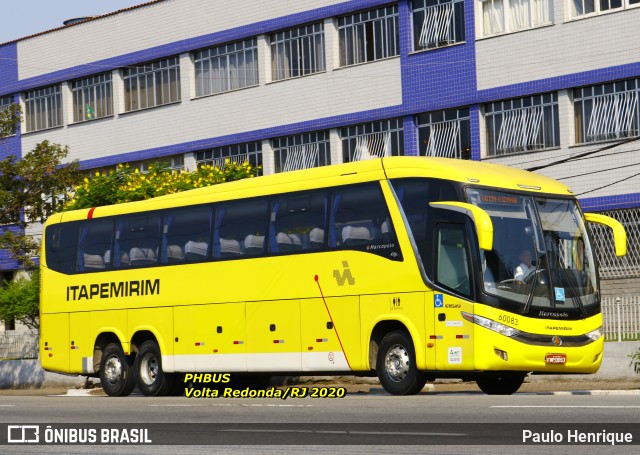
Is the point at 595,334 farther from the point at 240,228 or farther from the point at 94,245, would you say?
the point at 94,245

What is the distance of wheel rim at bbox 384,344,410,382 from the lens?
20.7 metres

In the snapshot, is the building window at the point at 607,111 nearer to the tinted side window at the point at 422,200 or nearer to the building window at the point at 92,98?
the tinted side window at the point at 422,200

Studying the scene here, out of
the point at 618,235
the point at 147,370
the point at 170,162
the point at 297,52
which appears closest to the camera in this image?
the point at 618,235

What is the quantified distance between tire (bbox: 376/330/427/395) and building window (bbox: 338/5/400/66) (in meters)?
21.6

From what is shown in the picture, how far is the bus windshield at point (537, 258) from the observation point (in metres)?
19.7

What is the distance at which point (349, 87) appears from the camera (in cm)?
4269

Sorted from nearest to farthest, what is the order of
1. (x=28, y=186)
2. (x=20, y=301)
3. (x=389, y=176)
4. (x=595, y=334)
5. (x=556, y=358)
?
(x=556, y=358) → (x=595, y=334) → (x=389, y=176) → (x=28, y=186) → (x=20, y=301)

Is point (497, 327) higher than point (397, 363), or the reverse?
point (497, 327)

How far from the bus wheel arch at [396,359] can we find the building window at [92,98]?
1256 inches

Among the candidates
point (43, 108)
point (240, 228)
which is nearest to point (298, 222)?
point (240, 228)

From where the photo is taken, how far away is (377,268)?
21172 millimetres

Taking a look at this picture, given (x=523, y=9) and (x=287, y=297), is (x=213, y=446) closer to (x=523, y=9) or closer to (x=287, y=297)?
(x=287, y=297)

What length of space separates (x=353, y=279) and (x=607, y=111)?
54.5 feet

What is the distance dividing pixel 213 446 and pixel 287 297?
384 inches
